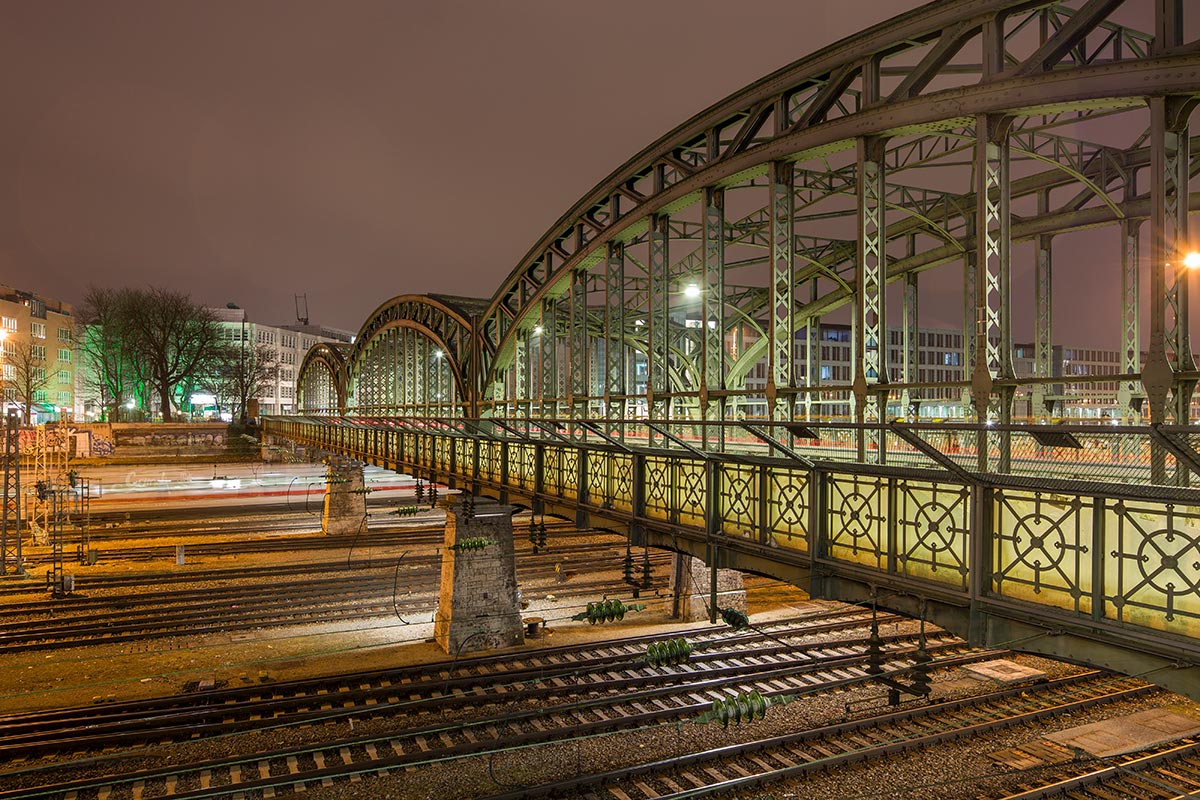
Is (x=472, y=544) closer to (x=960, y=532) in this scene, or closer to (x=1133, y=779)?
(x=1133, y=779)

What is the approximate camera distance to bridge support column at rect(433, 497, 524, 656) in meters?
20.6

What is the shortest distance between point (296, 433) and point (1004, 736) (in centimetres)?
4626

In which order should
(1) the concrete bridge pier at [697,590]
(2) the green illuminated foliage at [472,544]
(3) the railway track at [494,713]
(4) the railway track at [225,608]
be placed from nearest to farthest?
(3) the railway track at [494,713]
(2) the green illuminated foliage at [472,544]
(4) the railway track at [225,608]
(1) the concrete bridge pier at [697,590]

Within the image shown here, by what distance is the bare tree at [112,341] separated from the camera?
270 feet

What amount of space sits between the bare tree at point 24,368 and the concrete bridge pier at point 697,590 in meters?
70.0

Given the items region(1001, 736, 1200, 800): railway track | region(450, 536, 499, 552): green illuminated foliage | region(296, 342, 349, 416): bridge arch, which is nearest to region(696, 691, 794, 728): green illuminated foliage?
region(1001, 736, 1200, 800): railway track

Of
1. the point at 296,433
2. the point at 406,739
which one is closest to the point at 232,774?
the point at 406,739

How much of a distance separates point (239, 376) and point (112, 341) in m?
15.5

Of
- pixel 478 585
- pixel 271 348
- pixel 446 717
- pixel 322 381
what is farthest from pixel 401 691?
pixel 271 348

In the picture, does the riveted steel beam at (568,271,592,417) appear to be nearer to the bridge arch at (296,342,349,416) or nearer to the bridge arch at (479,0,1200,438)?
the bridge arch at (479,0,1200,438)

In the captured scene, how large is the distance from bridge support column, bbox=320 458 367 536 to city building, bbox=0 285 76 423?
155ft

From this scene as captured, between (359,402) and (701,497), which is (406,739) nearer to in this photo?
(701,497)

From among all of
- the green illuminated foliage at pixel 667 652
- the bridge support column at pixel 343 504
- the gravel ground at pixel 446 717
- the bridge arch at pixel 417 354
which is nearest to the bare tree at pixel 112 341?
the bridge arch at pixel 417 354

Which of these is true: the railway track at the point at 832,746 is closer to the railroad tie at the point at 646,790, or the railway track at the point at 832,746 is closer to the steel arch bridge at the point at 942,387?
the railroad tie at the point at 646,790
